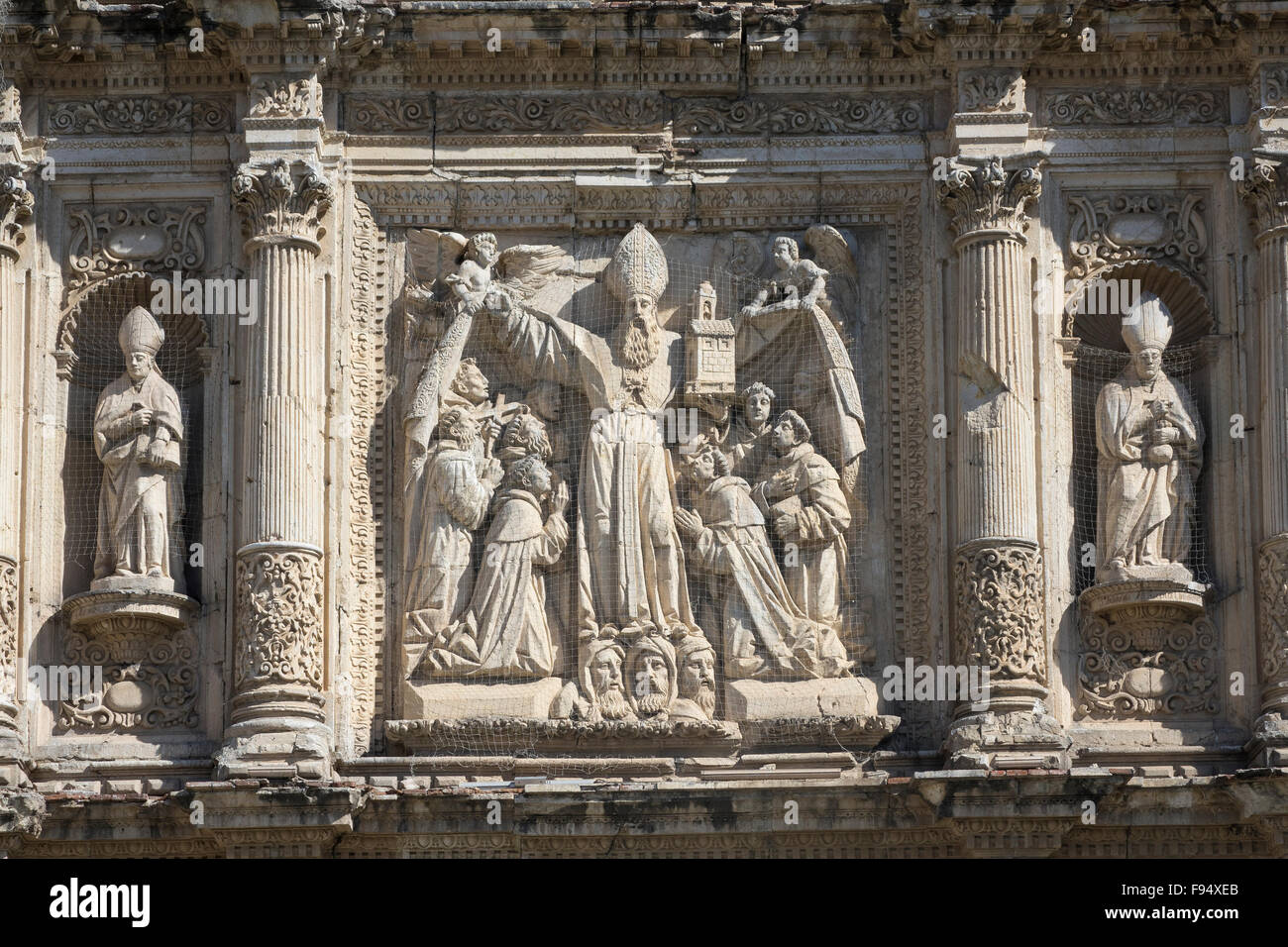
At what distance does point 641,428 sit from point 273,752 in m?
3.38

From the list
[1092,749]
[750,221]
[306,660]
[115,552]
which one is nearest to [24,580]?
[115,552]

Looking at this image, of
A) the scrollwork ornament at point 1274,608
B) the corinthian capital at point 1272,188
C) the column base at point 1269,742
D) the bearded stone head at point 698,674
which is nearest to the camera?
the column base at point 1269,742

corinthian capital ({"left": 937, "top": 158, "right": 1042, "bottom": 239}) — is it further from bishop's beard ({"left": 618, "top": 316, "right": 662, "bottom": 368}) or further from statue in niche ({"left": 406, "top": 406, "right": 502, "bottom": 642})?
statue in niche ({"left": 406, "top": 406, "right": 502, "bottom": 642})

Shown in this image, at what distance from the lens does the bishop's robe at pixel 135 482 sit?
22.7 m

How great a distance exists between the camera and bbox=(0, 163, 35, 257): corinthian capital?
23.1m

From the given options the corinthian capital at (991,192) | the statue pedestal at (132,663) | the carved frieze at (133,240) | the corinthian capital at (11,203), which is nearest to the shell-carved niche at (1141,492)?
the corinthian capital at (991,192)

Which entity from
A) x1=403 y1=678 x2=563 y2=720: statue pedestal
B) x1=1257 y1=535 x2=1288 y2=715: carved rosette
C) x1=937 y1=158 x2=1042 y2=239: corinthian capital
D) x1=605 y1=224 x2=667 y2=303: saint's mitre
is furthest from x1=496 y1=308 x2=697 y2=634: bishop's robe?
x1=1257 y1=535 x2=1288 y2=715: carved rosette

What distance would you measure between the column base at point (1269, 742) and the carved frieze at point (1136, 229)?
3233 millimetres

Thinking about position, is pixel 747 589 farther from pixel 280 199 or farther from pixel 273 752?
pixel 280 199

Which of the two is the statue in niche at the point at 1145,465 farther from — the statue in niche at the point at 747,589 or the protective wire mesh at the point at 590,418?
the statue in niche at the point at 747,589

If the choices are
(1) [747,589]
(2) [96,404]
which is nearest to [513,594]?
(1) [747,589]

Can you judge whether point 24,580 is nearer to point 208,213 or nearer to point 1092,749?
point 208,213

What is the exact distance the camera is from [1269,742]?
71.6 feet

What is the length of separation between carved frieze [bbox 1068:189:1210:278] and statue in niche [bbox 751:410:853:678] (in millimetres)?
2291
